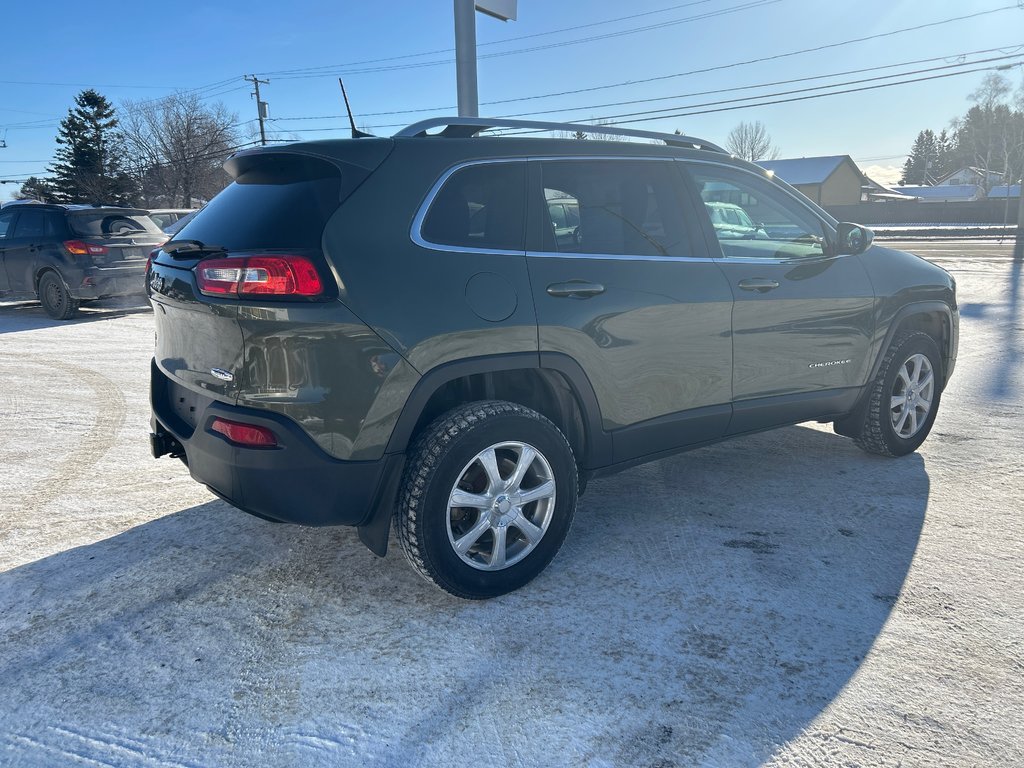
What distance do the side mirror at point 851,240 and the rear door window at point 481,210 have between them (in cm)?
205

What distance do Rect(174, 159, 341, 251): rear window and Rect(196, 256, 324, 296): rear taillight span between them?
8 centimetres

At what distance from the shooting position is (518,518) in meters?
3.03

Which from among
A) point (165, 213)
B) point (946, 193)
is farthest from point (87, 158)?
point (946, 193)

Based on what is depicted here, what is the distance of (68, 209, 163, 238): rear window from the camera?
1038 centimetres

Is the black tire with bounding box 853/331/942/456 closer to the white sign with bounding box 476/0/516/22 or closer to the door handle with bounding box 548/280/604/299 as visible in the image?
the door handle with bounding box 548/280/604/299

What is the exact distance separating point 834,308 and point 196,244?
320 cm

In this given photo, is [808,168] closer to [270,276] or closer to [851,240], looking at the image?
[851,240]

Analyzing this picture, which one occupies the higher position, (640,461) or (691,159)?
(691,159)

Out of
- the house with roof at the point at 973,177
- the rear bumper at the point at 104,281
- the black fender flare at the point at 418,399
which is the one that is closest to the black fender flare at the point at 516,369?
the black fender flare at the point at 418,399

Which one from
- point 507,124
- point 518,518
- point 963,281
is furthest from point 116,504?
point 963,281

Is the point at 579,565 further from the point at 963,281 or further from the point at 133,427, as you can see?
the point at 963,281

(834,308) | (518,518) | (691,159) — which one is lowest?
(518,518)

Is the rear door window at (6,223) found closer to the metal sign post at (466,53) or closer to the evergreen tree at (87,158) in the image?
the metal sign post at (466,53)

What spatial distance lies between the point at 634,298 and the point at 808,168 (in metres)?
67.5
